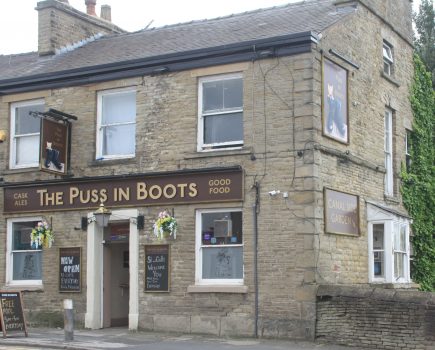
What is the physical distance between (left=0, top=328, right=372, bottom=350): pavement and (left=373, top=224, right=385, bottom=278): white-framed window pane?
14.0 feet

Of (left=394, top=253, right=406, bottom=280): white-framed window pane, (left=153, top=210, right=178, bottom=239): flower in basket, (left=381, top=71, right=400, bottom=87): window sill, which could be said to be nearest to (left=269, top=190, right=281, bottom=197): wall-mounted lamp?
(left=153, top=210, right=178, bottom=239): flower in basket

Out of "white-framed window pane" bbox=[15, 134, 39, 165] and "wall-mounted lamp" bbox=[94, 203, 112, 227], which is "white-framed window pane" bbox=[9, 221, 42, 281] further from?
"wall-mounted lamp" bbox=[94, 203, 112, 227]

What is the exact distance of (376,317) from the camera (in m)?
14.4

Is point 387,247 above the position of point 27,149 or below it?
below

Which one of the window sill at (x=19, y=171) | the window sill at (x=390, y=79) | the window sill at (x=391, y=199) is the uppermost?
the window sill at (x=390, y=79)

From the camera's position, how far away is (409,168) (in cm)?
2125

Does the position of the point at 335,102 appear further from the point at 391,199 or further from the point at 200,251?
the point at 200,251

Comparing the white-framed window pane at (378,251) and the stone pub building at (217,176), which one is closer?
the stone pub building at (217,176)

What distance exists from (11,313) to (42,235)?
286cm

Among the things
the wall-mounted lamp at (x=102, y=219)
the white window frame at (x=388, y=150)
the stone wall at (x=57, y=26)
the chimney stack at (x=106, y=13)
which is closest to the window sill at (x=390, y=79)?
the white window frame at (x=388, y=150)

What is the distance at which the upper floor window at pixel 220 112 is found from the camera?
16.8m

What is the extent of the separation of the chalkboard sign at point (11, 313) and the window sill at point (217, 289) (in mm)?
3731

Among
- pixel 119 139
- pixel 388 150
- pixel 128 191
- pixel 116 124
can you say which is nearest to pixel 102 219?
pixel 128 191

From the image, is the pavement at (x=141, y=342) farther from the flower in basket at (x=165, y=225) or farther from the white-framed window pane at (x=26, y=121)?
the white-framed window pane at (x=26, y=121)
